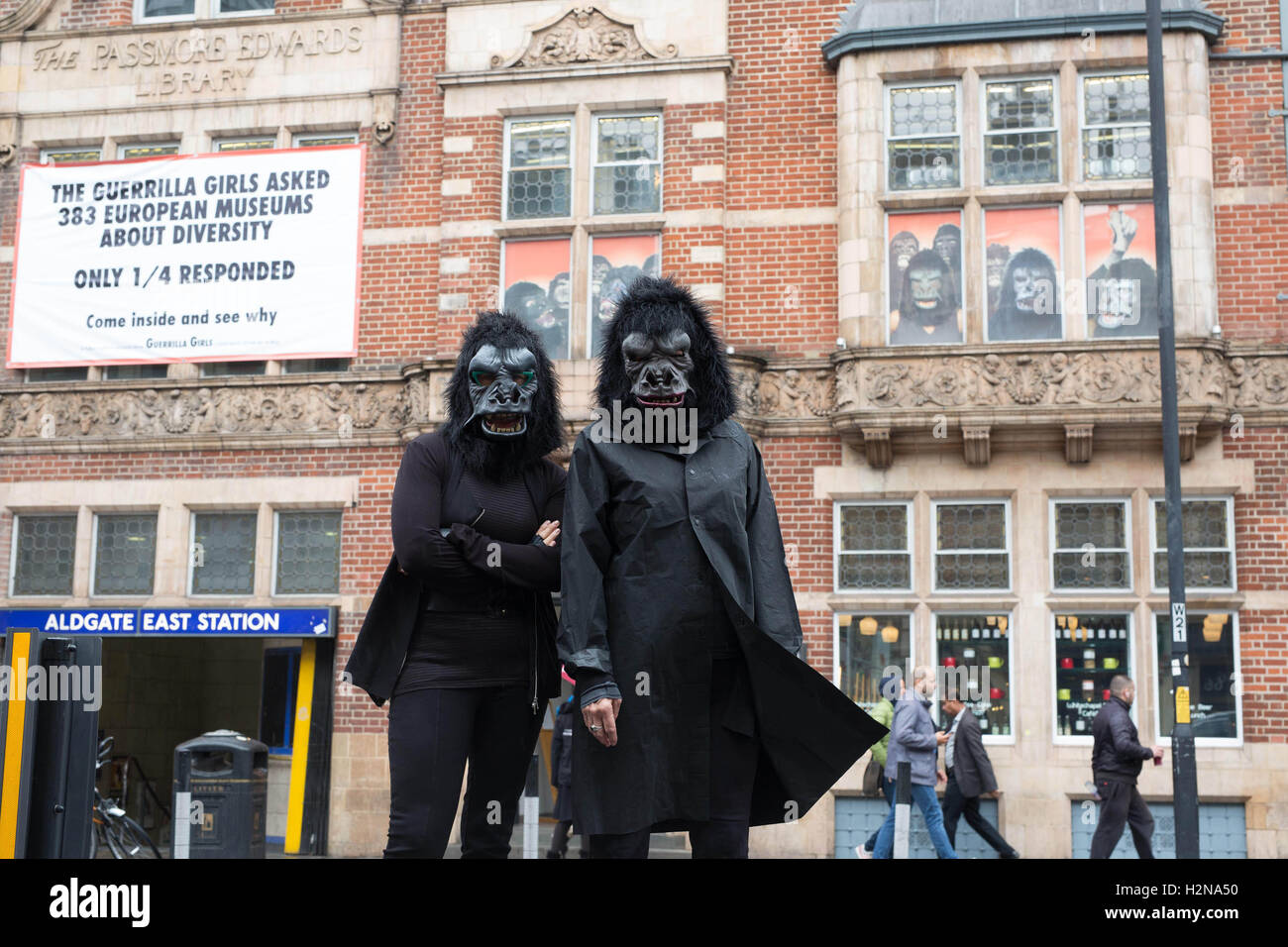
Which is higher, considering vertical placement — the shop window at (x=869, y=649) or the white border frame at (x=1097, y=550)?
the white border frame at (x=1097, y=550)

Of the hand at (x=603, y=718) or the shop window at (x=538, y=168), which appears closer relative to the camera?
the hand at (x=603, y=718)

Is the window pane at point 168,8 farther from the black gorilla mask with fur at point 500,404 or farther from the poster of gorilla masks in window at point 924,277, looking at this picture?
the black gorilla mask with fur at point 500,404

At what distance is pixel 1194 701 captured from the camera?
48.9 ft

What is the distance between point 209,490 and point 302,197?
374 centimetres

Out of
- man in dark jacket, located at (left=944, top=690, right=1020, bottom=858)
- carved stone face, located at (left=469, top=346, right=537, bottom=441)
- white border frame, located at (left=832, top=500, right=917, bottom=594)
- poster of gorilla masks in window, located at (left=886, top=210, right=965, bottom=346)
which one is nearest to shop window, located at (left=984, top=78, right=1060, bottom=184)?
poster of gorilla masks in window, located at (left=886, top=210, right=965, bottom=346)

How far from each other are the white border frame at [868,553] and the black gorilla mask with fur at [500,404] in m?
10.9

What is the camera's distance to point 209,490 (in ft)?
56.2

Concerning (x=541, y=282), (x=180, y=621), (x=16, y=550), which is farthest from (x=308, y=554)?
(x=541, y=282)

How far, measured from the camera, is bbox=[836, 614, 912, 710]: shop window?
15578 mm

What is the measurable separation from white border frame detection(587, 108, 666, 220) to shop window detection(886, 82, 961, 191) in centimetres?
262

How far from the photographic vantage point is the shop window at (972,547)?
50.8 feet

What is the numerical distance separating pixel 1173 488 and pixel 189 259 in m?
11.8

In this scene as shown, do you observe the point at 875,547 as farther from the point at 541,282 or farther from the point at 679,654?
the point at 679,654

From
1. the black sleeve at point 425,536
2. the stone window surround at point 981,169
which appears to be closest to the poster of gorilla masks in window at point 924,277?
the stone window surround at point 981,169
